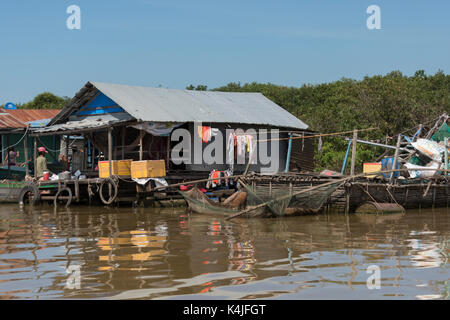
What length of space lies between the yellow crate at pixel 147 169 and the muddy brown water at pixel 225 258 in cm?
300

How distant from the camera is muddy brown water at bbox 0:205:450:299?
6.24m

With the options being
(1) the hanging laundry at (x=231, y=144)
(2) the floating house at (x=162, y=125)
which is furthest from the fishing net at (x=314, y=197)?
(1) the hanging laundry at (x=231, y=144)

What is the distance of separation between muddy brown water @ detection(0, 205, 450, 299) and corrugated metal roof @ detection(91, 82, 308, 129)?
516 cm

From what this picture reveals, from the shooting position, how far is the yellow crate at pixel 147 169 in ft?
54.5

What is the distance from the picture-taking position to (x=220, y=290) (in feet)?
20.4

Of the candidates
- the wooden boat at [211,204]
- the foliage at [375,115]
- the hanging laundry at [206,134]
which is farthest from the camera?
the foliage at [375,115]

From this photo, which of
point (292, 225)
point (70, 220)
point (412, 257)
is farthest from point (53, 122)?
point (412, 257)

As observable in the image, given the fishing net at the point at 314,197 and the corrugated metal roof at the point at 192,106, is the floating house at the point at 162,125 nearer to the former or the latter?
the corrugated metal roof at the point at 192,106

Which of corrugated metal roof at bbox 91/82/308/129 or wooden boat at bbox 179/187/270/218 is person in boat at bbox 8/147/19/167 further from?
wooden boat at bbox 179/187/270/218

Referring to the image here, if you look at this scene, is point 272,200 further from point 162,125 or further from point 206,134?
point 162,125

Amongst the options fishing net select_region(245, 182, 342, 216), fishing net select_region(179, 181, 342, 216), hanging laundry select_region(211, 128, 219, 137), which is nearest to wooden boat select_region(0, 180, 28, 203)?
hanging laundry select_region(211, 128, 219, 137)

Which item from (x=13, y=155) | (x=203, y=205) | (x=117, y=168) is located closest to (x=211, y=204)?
(x=203, y=205)

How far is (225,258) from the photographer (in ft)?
26.9

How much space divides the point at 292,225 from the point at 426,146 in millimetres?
6691
